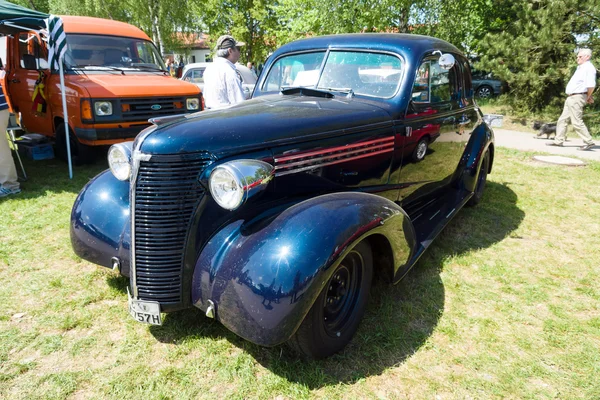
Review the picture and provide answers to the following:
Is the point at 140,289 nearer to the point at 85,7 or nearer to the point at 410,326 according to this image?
the point at 410,326

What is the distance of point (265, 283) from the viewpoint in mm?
1968

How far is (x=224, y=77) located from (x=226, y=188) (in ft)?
10.0

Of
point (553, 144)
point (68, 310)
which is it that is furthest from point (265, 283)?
point (553, 144)

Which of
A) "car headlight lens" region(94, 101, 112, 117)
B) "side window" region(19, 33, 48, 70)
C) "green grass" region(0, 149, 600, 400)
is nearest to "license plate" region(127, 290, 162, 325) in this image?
"green grass" region(0, 149, 600, 400)

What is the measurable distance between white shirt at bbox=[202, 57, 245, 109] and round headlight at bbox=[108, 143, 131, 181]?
2.24 meters

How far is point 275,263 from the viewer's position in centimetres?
199

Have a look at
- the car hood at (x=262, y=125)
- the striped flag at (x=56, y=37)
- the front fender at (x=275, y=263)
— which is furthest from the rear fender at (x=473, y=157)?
the striped flag at (x=56, y=37)

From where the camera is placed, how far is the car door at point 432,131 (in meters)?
3.46

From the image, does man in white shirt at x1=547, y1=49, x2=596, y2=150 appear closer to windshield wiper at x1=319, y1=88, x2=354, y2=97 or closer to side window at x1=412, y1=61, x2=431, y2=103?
side window at x1=412, y1=61, x2=431, y2=103

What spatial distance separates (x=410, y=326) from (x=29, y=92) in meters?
7.30

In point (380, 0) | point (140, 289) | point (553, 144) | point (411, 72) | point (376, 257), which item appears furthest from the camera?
point (380, 0)

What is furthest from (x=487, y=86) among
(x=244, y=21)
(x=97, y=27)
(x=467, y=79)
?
(x=97, y=27)

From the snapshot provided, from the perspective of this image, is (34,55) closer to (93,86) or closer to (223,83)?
(93,86)

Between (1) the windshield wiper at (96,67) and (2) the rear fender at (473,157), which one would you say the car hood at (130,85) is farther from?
(2) the rear fender at (473,157)
